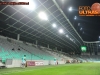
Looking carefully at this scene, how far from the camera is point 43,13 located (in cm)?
3022

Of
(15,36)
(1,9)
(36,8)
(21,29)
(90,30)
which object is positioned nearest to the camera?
(1,9)

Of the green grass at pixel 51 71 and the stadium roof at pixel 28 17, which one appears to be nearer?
the green grass at pixel 51 71

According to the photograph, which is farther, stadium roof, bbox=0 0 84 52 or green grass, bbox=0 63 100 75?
stadium roof, bbox=0 0 84 52

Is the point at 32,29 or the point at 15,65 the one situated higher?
the point at 32,29

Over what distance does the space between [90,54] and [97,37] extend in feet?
122

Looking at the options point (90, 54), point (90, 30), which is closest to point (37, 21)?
point (90, 30)

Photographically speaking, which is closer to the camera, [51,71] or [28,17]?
[51,71]

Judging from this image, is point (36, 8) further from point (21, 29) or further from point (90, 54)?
point (90, 54)

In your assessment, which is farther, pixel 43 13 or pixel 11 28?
pixel 11 28

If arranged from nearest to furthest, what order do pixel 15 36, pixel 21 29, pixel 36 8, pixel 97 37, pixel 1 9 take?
pixel 1 9 < pixel 36 8 < pixel 21 29 < pixel 15 36 < pixel 97 37

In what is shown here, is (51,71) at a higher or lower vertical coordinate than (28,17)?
lower

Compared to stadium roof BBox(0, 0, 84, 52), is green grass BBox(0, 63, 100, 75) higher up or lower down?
lower down

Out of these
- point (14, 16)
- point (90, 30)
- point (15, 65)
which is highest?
point (90, 30)

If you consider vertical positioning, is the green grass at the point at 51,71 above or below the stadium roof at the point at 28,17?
below
